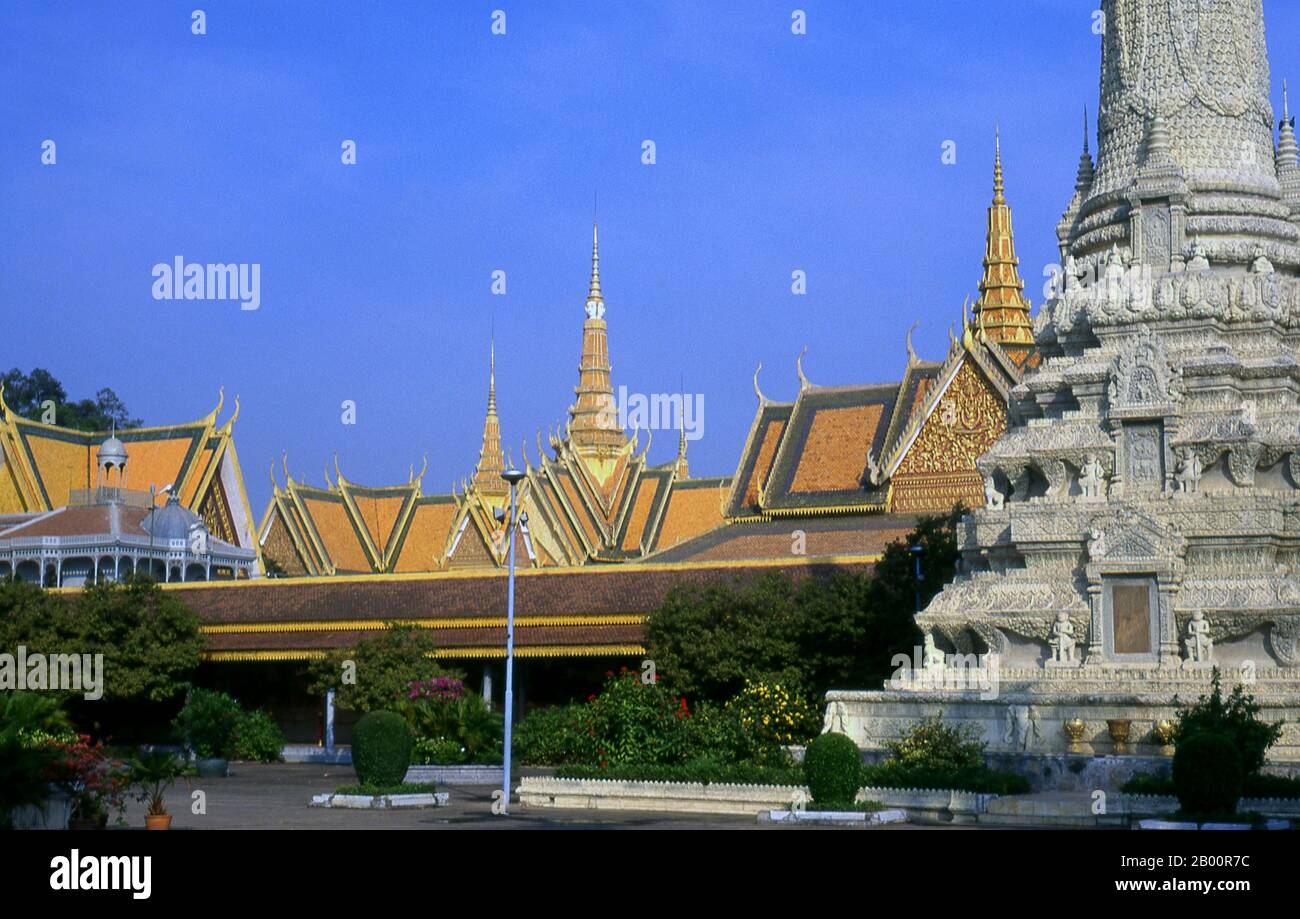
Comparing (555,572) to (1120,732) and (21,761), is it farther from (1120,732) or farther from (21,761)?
(21,761)

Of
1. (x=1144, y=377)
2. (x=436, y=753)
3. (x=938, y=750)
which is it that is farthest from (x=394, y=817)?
(x=1144, y=377)

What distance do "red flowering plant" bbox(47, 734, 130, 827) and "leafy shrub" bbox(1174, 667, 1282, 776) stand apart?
10.2m

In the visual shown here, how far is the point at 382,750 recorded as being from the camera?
2377 cm

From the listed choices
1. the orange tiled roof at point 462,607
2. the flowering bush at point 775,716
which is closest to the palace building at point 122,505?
the orange tiled roof at point 462,607

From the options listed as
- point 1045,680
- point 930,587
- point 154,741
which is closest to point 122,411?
point 154,741

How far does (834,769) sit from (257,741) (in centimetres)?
2021

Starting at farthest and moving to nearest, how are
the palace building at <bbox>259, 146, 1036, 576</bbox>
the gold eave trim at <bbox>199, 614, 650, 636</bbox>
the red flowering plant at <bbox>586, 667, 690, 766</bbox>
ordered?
the palace building at <bbox>259, 146, 1036, 576</bbox>
the gold eave trim at <bbox>199, 614, 650, 636</bbox>
the red flowering plant at <bbox>586, 667, 690, 766</bbox>

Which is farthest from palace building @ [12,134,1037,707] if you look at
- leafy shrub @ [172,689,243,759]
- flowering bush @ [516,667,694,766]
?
flowering bush @ [516,667,694,766]

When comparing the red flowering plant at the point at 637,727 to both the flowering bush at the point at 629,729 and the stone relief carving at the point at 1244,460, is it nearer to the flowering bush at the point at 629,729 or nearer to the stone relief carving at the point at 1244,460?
the flowering bush at the point at 629,729

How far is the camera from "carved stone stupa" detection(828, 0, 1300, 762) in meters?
23.8

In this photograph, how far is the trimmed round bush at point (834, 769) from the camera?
20.4 m

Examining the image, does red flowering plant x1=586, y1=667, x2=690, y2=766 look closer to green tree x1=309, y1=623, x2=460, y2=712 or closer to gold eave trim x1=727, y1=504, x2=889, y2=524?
green tree x1=309, y1=623, x2=460, y2=712

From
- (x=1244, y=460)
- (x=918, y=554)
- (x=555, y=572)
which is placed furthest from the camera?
(x=555, y=572)
